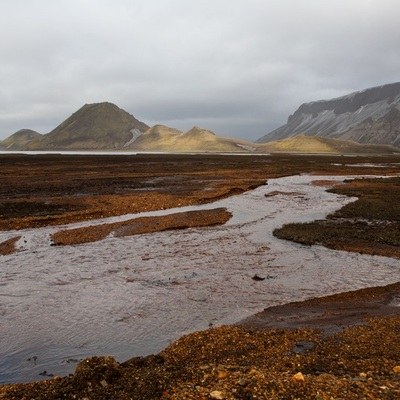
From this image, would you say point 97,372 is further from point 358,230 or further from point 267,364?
point 358,230

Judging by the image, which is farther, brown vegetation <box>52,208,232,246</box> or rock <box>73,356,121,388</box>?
brown vegetation <box>52,208,232,246</box>

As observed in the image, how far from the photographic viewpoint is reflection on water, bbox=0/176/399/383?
11.7 metres

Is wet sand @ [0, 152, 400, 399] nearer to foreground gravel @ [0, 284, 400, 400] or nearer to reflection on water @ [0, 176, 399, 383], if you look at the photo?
foreground gravel @ [0, 284, 400, 400]

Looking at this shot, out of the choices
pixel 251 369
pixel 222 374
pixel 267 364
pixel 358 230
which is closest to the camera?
pixel 222 374

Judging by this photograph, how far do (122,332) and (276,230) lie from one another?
1748 cm

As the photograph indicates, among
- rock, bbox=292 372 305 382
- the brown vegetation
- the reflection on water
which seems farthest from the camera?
the brown vegetation

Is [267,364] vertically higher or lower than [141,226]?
lower

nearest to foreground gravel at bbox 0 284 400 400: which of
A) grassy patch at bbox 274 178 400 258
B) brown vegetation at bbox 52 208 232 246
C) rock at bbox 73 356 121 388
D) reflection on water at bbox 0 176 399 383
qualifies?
rock at bbox 73 356 121 388

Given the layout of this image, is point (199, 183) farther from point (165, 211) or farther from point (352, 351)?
point (352, 351)

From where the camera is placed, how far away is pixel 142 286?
16.9 metres

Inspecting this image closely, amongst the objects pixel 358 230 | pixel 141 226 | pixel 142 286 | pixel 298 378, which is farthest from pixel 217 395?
pixel 358 230

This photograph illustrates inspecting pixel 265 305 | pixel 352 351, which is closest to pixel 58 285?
pixel 265 305

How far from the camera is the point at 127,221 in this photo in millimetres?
30734

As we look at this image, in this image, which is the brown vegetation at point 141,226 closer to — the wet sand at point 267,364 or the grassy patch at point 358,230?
the grassy patch at point 358,230
